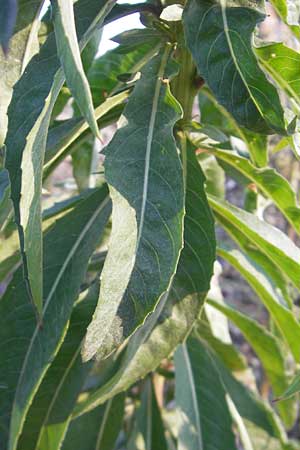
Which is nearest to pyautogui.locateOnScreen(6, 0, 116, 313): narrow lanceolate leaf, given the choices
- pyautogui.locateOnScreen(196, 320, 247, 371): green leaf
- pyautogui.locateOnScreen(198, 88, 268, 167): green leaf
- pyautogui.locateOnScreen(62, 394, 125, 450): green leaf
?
pyautogui.locateOnScreen(198, 88, 268, 167): green leaf

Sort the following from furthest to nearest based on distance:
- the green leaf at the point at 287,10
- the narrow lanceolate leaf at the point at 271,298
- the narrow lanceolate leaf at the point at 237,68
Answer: the narrow lanceolate leaf at the point at 271,298 → the green leaf at the point at 287,10 → the narrow lanceolate leaf at the point at 237,68

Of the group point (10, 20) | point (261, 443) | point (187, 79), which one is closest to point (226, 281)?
point (261, 443)

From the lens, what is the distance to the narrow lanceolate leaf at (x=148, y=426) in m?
1.43

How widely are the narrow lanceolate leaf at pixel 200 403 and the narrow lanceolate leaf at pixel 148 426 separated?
0.13 metres

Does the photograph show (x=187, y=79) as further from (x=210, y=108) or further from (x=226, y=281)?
(x=226, y=281)

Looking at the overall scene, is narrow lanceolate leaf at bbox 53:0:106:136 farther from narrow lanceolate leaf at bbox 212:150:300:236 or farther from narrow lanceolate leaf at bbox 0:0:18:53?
narrow lanceolate leaf at bbox 212:150:300:236

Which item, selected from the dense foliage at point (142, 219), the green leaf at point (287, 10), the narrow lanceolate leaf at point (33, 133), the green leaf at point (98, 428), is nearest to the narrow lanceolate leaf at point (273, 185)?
the dense foliage at point (142, 219)

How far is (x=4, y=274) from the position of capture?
1.27 metres

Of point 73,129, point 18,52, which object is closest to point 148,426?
point 73,129

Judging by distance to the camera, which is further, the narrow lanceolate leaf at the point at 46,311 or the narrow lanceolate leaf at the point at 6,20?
the narrow lanceolate leaf at the point at 46,311

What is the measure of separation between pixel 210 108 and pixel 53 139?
54 cm

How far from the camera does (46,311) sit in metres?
1.00

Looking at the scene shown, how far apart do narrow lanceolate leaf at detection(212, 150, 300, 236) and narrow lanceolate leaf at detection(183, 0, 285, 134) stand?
280mm

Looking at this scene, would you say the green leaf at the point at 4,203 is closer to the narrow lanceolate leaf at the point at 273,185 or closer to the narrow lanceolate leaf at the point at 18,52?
the narrow lanceolate leaf at the point at 18,52
